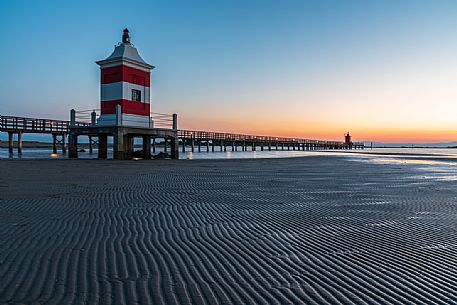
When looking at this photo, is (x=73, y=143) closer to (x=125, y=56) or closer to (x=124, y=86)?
(x=124, y=86)

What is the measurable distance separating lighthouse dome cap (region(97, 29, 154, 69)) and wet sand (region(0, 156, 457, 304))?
15.0m

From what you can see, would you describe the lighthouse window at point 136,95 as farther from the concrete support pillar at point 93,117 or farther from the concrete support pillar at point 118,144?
the concrete support pillar at point 93,117

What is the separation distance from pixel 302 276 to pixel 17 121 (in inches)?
1308

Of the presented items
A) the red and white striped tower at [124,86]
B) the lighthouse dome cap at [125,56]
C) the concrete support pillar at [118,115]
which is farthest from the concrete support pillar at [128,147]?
the lighthouse dome cap at [125,56]

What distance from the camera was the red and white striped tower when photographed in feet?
65.0

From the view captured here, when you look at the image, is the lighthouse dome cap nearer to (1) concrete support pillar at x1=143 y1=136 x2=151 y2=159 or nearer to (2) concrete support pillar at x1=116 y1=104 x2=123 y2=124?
(2) concrete support pillar at x1=116 y1=104 x2=123 y2=124

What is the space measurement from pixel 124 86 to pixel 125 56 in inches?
67.6

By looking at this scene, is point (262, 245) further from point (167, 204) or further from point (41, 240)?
point (167, 204)

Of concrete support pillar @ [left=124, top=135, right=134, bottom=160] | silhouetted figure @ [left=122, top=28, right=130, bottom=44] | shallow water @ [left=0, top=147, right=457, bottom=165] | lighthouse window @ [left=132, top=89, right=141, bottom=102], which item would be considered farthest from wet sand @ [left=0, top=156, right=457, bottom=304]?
shallow water @ [left=0, top=147, right=457, bottom=165]

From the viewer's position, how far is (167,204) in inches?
230

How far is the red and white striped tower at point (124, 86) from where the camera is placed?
19.8m

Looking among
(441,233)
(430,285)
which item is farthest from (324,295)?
Answer: (441,233)

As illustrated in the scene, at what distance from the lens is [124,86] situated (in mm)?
19797

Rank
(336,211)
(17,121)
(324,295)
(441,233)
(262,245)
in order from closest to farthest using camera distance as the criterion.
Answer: (324,295)
(262,245)
(441,233)
(336,211)
(17,121)
